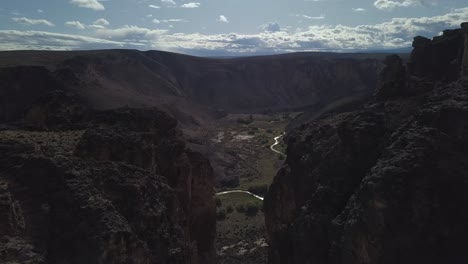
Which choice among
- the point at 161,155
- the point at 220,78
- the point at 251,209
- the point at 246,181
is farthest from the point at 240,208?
the point at 220,78

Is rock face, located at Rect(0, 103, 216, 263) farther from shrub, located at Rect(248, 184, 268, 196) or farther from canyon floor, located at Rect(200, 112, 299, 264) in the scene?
shrub, located at Rect(248, 184, 268, 196)

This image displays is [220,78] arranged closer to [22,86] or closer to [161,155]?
[22,86]

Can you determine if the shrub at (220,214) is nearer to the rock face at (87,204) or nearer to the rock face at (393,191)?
the rock face at (87,204)

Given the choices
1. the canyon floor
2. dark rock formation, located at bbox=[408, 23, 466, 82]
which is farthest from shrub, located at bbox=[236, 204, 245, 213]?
dark rock formation, located at bbox=[408, 23, 466, 82]

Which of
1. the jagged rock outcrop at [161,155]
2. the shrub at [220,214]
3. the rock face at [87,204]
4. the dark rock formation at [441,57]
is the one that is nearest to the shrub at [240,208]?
the shrub at [220,214]

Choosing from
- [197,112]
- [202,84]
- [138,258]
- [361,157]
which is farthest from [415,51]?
[202,84]

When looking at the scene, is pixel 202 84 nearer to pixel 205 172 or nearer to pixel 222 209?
pixel 222 209
